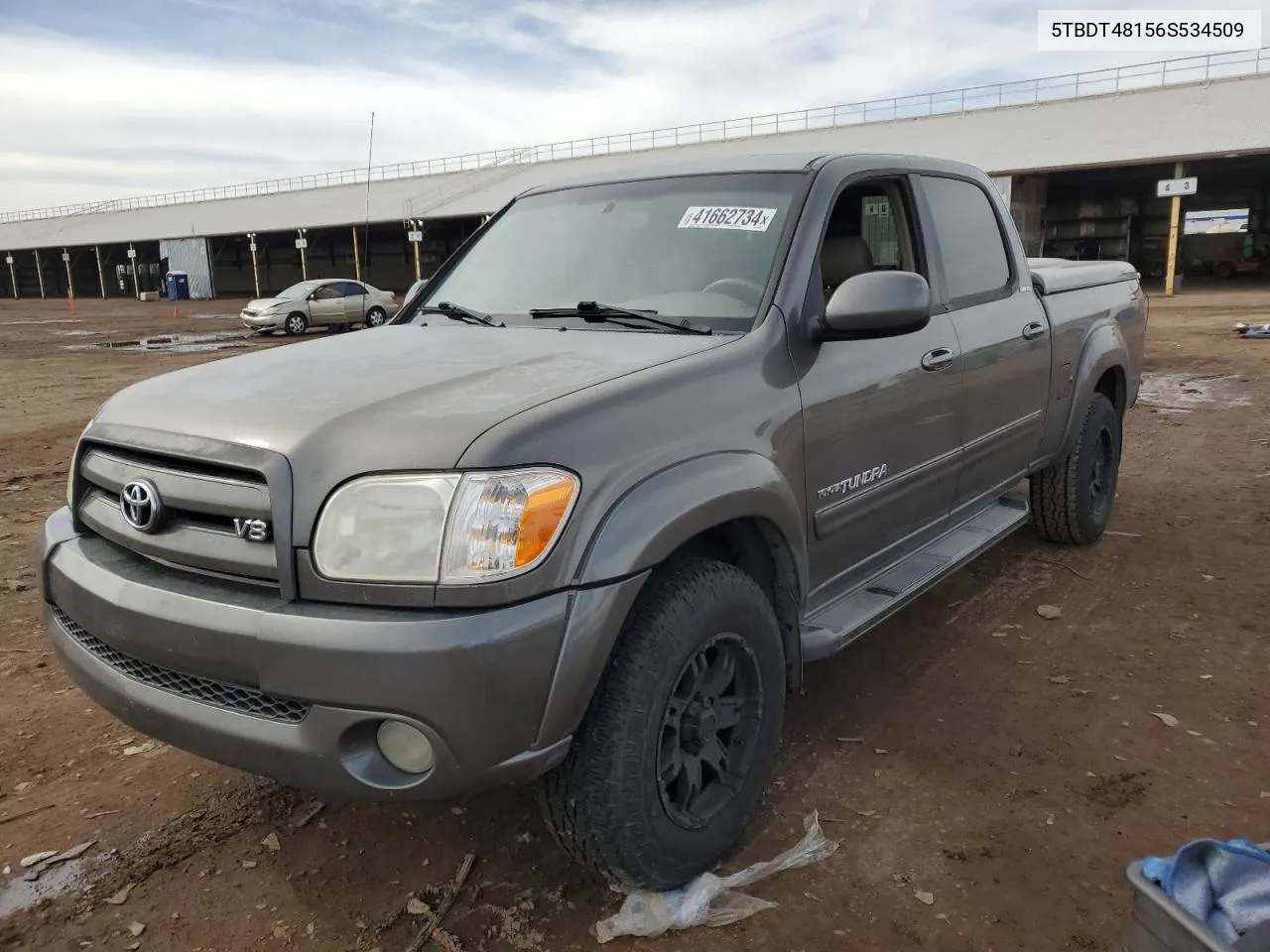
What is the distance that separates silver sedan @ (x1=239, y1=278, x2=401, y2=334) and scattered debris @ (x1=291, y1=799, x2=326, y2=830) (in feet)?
71.6

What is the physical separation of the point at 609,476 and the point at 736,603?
1.79 ft

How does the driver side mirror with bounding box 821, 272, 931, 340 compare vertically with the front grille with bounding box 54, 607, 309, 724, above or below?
above

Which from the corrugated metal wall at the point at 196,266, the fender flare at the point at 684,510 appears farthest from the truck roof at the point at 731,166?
the corrugated metal wall at the point at 196,266

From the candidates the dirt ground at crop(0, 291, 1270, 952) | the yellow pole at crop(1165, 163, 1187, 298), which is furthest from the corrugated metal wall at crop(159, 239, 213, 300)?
the dirt ground at crop(0, 291, 1270, 952)

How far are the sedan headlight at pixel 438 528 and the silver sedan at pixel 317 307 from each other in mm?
22579

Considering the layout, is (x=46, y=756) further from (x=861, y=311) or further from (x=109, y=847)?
(x=861, y=311)

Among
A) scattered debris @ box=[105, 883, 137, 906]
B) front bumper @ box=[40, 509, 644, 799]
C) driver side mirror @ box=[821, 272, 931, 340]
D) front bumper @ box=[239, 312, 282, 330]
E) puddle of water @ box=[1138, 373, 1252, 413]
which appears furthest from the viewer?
front bumper @ box=[239, 312, 282, 330]

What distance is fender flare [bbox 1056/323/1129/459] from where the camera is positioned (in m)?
4.75

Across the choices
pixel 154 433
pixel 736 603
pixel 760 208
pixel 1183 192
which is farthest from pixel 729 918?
pixel 1183 192

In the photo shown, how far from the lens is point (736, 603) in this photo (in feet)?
8.09

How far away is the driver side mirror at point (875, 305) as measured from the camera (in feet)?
9.10

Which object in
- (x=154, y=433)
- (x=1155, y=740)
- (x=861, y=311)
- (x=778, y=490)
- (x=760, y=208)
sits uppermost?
(x=760, y=208)

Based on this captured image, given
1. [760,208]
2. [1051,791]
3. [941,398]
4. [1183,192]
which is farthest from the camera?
[1183,192]

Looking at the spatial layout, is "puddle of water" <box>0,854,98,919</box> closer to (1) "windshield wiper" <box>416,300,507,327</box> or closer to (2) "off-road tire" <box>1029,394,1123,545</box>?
(1) "windshield wiper" <box>416,300,507,327</box>
